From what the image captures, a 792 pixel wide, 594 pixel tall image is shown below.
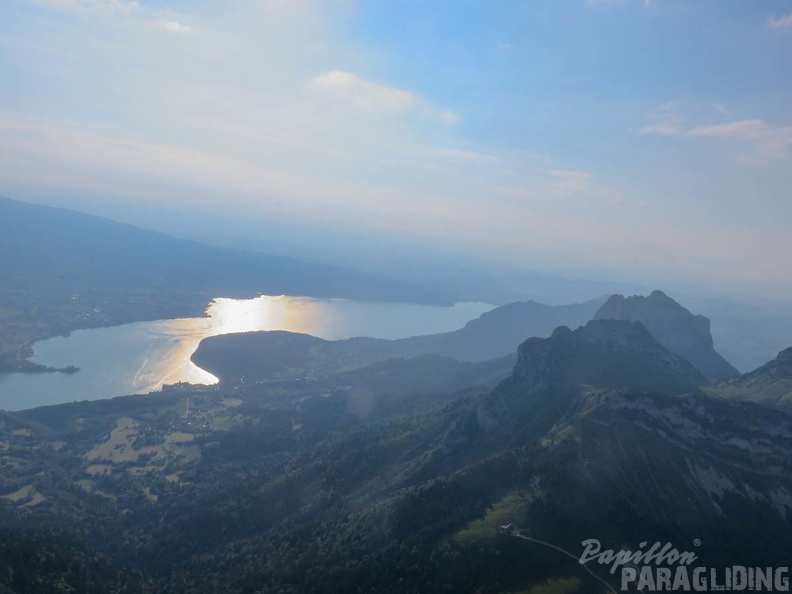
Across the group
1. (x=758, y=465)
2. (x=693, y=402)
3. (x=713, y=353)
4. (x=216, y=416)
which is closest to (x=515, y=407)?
(x=693, y=402)

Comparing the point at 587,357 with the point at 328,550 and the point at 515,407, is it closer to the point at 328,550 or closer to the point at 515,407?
the point at 515,407

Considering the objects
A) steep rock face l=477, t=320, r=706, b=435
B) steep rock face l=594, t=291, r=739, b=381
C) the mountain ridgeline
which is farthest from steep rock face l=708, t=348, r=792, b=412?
steep rock face l=594, t=291, r=739, b=381

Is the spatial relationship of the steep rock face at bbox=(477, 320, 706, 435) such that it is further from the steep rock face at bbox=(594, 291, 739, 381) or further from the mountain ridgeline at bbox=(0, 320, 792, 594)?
the steep rock face at bbox=(594, 291, 739, 381)

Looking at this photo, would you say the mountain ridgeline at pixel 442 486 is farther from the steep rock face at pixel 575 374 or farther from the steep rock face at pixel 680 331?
the steep rock face at pixel 680 331

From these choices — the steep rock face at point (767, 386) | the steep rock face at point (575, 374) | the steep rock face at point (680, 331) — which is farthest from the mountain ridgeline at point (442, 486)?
the steep rock face at point (680, 331)

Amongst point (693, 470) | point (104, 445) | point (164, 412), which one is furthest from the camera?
point (164, 412)

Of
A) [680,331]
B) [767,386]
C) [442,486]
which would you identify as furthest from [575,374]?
[680,331]

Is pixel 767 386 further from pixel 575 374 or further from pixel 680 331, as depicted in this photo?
pixel 680 331
